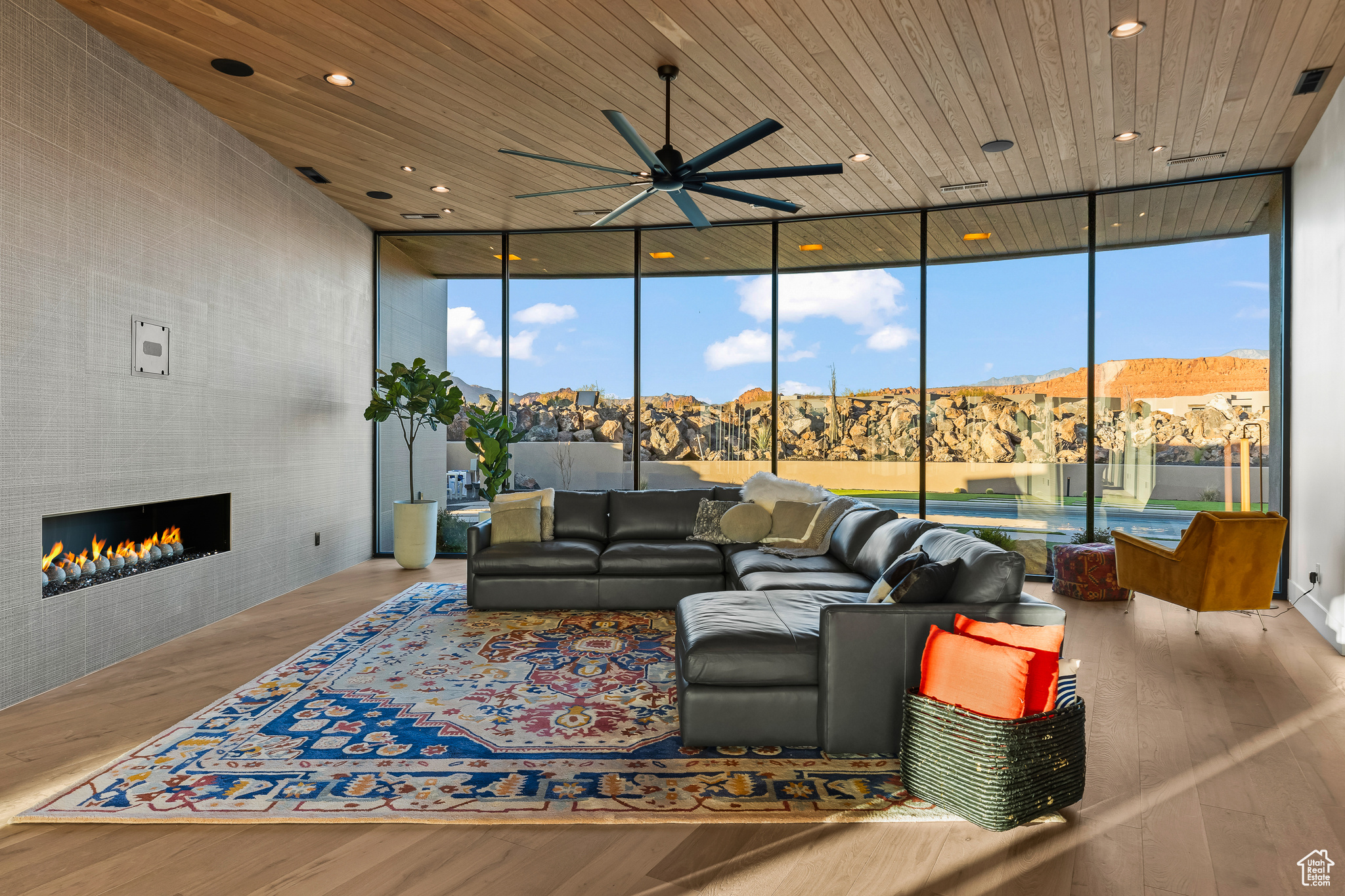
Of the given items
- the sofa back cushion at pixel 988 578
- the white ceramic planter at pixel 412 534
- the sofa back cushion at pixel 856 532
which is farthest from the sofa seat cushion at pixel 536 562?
the sofa back cushion at pixel 988 578

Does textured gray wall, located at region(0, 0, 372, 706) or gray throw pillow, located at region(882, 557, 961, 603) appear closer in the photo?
gray throw pillow, located at region(882, 557, 961, 603)

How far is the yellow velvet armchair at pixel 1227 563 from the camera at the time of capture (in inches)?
185

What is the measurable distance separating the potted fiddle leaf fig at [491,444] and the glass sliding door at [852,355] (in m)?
2.54

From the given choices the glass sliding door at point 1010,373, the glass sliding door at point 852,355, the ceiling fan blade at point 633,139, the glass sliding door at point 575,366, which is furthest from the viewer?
the glass sliding door at point 575,366

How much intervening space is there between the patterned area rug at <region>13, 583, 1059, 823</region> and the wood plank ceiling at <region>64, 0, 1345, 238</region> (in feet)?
10.3

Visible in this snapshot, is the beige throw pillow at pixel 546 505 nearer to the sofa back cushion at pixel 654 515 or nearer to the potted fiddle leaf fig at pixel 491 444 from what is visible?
the sofa back cushion at pixel 654 515

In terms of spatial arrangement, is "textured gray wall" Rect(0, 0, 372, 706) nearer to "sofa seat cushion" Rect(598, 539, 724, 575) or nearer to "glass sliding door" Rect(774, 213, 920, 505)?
"sofa seat cushion" Rect(598, 539, 724, 575)

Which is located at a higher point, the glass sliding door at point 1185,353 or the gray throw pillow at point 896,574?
the glass sliding door at point 1185,353

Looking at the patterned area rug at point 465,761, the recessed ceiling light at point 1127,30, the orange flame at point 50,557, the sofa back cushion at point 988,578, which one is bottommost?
the patterned area rug at point 465,761

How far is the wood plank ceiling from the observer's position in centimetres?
358

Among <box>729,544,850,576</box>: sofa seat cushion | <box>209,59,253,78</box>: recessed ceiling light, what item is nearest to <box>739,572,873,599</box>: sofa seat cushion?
<box>729,544,850,576</box>: sofa seat cushion

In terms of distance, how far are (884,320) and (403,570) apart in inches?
189

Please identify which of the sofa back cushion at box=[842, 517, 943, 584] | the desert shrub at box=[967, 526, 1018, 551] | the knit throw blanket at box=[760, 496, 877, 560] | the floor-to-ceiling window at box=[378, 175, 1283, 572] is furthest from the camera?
the desert shrub at box=[967, 526, 1018, 551]

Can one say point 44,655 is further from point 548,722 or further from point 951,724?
point 951,724
